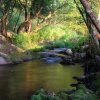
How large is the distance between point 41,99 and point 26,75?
1389 cm

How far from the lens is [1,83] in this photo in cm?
→ 2394

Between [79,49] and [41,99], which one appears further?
[79,49]

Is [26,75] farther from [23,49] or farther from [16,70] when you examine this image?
[23,49]

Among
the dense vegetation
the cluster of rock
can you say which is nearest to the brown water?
the cluster of rock

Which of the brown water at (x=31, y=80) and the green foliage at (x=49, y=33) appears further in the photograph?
the green foliage at (x=49, y=33)

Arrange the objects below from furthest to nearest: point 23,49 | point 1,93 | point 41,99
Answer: point 23,49, point 1,93, point 41,99

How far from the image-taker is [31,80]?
2541 cm

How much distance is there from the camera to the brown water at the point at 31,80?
812 inches

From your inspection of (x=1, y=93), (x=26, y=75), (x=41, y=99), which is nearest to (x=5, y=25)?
(x=26, y=75)

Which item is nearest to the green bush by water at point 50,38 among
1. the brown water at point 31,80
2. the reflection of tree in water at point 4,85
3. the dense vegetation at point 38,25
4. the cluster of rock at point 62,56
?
the dense vegetation at point 38,25

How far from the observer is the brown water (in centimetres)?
2062

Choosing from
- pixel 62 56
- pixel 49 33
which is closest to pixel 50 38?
pixel 49 33

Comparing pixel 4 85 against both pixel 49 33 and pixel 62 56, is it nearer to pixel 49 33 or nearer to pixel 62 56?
pixel 62 56

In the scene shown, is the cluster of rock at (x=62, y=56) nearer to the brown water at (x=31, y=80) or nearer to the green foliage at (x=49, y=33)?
the brown water at (x=31, y=80)
